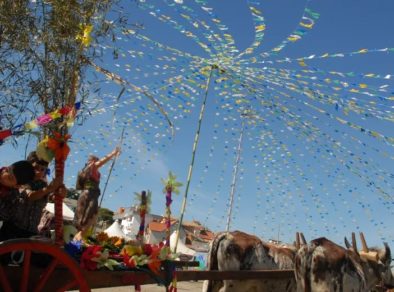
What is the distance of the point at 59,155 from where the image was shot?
16.5ft

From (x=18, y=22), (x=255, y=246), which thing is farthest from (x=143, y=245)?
(x=18, y=22)

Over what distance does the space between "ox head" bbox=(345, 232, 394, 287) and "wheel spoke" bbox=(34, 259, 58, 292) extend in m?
7.25

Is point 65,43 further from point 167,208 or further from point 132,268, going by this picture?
point 132,268

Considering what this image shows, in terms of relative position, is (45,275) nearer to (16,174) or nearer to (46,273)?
(46,273)

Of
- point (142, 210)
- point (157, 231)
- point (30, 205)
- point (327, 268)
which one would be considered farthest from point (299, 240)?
point (157, 231)

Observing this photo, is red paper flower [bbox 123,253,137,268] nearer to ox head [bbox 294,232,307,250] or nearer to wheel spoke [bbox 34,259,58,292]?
wheel spoke [bbox 34,259,58,292]

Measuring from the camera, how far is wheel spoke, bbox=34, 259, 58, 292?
4.51 metres

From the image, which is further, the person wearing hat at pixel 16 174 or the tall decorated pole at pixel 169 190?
the tall decorated pole at pixel 169 190

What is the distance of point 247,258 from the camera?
9.99 metres

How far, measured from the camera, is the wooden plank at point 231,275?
6582mm

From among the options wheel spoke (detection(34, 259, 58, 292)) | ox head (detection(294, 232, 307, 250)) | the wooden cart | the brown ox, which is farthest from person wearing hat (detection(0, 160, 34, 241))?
ox head (detection(294, 232, 307, 250))

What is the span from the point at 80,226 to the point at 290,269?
4.72 m

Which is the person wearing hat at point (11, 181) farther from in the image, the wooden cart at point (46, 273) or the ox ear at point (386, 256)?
the ox ear at point (386, 256)

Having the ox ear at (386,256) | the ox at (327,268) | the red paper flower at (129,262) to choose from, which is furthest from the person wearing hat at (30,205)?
the ox ear at (386,256)
